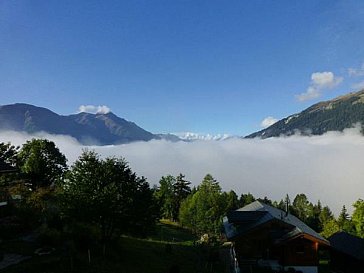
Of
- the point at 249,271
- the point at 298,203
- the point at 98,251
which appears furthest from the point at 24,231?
the point at 298,203

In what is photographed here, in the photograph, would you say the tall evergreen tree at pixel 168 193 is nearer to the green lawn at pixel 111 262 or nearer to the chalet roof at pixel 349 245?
the chalet roof at pixel 349 245

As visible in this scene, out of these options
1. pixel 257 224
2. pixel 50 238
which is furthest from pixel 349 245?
pixel 50 238

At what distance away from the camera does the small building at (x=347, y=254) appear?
45.5m

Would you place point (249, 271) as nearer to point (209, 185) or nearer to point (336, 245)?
point (336, 245)

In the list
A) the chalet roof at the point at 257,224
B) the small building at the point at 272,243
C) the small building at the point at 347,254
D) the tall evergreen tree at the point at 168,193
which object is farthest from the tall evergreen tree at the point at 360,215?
the tall evergreen tree at the point at 168,193

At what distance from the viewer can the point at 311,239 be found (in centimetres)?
4550

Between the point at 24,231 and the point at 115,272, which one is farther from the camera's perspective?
the point at 24,231

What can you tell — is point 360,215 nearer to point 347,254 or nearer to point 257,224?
point 347,254

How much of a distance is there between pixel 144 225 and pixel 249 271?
1685cm

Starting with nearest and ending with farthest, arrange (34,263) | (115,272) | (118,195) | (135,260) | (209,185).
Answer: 1. (34,263)
2. (115,272)
3. (118,195)
4. (135,260)
5. (209,185)

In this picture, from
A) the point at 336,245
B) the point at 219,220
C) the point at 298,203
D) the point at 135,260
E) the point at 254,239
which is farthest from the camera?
the point at 298,203

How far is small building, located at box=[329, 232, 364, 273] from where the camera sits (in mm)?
45469

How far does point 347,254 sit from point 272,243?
1027 centimetres

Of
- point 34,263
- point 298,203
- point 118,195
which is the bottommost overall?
point 298,203
